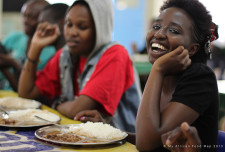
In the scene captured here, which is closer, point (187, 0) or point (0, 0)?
point (187, 0)

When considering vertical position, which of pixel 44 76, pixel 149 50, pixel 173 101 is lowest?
pixel 44 76

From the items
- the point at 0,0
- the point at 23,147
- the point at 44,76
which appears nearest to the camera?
the point at 23,147

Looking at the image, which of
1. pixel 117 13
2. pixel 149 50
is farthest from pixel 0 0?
pixel 149 50

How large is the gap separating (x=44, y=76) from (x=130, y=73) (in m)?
0.63

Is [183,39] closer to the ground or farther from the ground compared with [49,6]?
closer to the ground

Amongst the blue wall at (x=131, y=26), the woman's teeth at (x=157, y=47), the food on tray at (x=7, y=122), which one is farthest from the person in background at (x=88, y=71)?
the blue wall at (x=131, y=26)

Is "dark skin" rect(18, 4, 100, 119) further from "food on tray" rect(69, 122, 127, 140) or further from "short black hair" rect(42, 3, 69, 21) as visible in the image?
"food on tray" rect(69, 122, 127, 140)

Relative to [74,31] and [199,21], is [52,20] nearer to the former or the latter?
[74,31]

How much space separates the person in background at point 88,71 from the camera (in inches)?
66.1

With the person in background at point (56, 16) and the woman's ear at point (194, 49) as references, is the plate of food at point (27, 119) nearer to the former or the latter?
the woman's ear at point (194, 49)

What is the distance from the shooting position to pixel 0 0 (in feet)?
19.1

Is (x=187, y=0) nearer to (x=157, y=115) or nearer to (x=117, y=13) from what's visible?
(x=157, y=115)

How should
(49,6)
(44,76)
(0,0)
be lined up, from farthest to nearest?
(0,0) → (49,6) → (44,76)

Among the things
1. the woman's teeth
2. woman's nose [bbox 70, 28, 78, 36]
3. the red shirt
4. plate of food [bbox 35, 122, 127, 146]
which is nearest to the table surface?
plate of food [bbox 35, 122, 127, 146]
